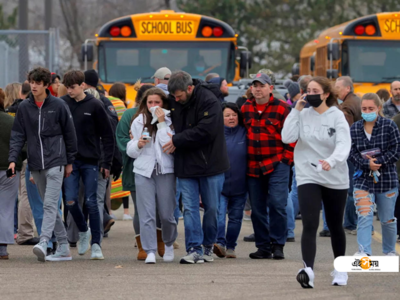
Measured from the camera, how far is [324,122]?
24.0ft

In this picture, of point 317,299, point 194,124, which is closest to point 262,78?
point 194,124

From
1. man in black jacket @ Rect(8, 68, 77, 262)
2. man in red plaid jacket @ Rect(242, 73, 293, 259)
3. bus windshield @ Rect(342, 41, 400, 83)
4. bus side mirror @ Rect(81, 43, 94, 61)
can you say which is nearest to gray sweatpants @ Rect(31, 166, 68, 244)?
man in black jacket @ Rect(8, 68, 77, 262)

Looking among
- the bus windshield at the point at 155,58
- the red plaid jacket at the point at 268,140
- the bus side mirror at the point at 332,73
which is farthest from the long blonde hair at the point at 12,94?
the bus side mirror at the point at 332,73

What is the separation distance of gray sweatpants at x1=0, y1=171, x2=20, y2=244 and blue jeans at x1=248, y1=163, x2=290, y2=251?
2.33 meters

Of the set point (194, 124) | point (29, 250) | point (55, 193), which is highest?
point (194, 124)

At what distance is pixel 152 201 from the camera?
8.68m

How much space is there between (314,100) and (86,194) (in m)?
2.77

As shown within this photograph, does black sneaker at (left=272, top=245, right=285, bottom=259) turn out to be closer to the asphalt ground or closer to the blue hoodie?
the asphalt ground

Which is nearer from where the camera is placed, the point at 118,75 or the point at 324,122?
the point at 324,122

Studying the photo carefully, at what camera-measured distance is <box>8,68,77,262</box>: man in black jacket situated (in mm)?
8625

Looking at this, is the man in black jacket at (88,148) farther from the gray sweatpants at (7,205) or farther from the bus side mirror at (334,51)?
the bus side mirror at (334,51)

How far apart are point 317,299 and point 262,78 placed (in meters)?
2.74

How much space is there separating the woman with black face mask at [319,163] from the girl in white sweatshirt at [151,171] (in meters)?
1.55

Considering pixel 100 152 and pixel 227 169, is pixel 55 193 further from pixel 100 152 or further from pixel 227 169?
pixel 227 169
